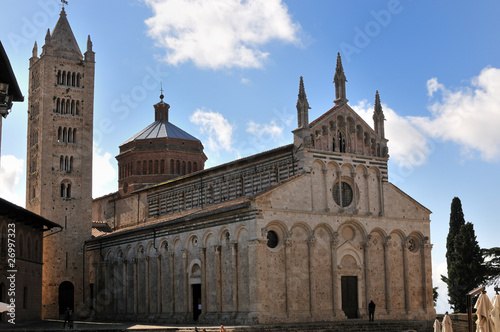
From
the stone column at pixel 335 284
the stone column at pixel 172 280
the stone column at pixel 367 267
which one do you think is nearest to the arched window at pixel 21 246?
the stone column at pixel 172 280

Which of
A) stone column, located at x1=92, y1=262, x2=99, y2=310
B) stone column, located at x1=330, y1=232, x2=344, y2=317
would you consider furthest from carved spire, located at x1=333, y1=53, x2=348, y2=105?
stone column, located at x1=92, y1=262, x2=99, y2=310

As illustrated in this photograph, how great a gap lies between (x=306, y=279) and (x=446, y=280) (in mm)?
17067

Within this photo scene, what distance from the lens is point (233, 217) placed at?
123 feet

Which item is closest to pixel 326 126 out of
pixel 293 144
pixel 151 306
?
pixel 293 144

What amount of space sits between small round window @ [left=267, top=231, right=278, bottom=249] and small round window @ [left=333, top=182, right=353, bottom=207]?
16.0 ft

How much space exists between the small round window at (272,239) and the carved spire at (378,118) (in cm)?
1045

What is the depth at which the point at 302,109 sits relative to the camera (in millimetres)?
39250

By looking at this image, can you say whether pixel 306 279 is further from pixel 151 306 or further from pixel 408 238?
pixel 151 306

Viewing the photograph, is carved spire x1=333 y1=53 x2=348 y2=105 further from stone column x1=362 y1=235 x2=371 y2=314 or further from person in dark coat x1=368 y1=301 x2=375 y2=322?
person in dark coat x1=368 y1=301 x2=375 y2=322

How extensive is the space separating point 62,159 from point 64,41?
9.64 metres

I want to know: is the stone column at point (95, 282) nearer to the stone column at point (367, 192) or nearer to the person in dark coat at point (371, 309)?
the stone column at point (367, 192)

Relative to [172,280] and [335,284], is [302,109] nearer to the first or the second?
[335,284]

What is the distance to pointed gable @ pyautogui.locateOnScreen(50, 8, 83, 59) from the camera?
5394 cm

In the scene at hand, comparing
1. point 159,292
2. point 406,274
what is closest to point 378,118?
point 406,274
